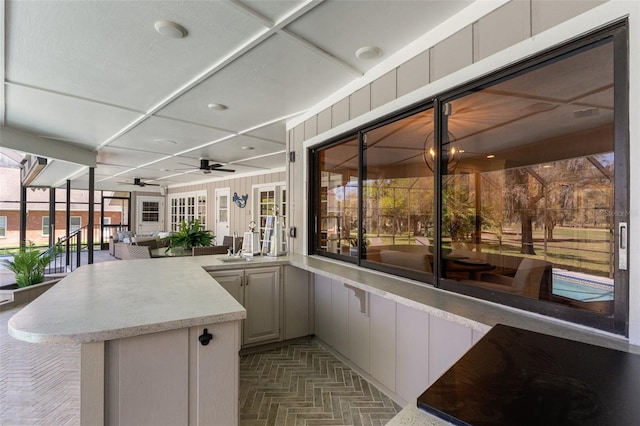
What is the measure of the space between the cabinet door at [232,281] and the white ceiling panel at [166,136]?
6.74 feet

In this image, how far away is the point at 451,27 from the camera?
181 cm

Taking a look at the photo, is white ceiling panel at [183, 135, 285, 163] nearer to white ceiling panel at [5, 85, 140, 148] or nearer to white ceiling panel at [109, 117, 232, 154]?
white ceiling panel at [109, 117, 232, 154]

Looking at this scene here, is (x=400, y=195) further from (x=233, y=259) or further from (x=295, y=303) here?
(x=233, y=259)

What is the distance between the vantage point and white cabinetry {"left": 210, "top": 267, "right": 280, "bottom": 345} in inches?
116

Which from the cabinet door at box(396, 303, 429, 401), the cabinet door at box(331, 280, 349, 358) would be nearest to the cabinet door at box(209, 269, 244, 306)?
the cabinet door at box(331, 280, 349, 358)

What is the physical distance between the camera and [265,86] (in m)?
2.71

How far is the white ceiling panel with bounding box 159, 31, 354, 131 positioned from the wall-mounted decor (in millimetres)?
5103

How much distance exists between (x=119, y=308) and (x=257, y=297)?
163cm

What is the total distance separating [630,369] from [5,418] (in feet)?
11.1

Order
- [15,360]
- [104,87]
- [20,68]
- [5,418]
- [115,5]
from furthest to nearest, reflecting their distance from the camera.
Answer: [15,360]
[104,87]
[20,68]
[5,418]
[115,5]

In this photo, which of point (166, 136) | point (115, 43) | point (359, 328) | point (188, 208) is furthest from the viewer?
point (188, 208)

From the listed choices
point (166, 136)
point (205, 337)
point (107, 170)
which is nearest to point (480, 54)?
point (205, 337)

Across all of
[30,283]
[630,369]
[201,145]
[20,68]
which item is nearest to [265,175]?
[201,145]

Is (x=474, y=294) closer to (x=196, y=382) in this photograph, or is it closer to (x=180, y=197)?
(x=196, y=382)
